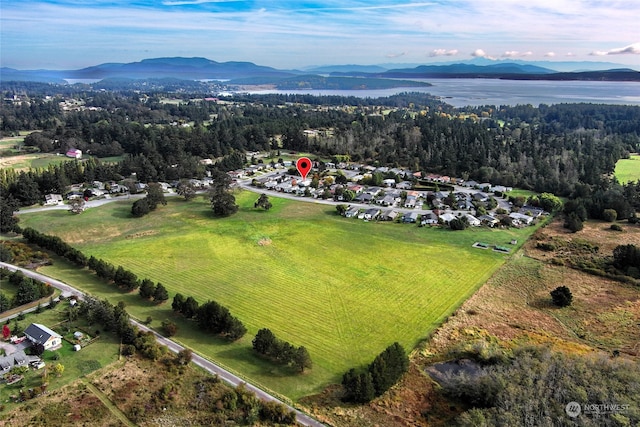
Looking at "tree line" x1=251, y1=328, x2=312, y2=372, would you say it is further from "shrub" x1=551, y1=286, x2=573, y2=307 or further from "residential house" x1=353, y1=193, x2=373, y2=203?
"residential house" x1=353, y1=193, x2=373, y2=203

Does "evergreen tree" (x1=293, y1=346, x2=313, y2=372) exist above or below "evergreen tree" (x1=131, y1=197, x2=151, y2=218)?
below

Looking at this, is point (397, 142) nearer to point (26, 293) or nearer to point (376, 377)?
point (376, 377)

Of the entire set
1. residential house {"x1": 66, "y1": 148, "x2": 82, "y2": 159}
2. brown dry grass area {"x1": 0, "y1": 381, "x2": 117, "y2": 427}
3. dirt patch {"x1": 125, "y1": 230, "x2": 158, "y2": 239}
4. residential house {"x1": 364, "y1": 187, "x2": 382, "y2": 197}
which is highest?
residential house {"x1": 66, "y1": 148, "x2": 82, "y2": 159}

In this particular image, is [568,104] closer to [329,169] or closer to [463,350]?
[329,169]

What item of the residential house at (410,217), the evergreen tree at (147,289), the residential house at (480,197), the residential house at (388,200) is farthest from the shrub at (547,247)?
the evergreen tree at (147,289)

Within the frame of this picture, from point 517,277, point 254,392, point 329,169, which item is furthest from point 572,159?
point 254,392

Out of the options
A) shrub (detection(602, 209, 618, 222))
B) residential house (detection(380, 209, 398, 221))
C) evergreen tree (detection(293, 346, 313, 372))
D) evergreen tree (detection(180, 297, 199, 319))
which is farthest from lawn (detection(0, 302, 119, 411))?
shrub (detection(602, 209, 618, 222))

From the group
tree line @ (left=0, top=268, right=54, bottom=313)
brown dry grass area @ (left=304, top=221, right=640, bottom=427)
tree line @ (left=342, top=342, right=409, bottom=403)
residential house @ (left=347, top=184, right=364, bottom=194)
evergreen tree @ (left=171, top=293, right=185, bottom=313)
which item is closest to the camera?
brown dry grass area @ (left=304, top=221, right=640, bottom=427)
